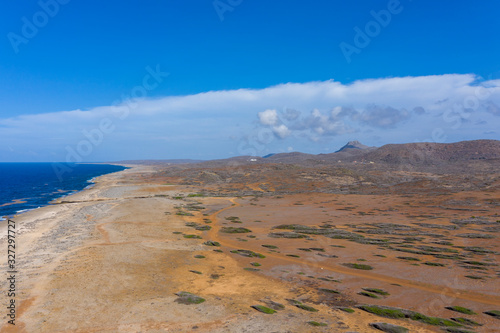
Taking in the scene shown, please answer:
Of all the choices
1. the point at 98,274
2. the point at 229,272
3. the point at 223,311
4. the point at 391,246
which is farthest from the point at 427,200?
the point at 98,274

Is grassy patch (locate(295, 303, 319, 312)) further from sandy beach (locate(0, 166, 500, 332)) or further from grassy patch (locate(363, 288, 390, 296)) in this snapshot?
grassy patch (locate(363, 288, 390, 296))

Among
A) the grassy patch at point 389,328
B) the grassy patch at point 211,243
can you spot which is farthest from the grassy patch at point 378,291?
the grassy patch at point 211,243

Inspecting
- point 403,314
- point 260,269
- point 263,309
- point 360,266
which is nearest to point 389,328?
point 403,314

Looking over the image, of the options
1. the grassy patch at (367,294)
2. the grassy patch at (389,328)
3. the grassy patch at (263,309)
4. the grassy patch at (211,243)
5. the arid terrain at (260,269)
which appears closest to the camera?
the grassy patch at (389,328)

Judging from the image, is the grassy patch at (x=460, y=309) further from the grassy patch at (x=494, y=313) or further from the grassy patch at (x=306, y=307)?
the grassy patch at (x=306, y=307)

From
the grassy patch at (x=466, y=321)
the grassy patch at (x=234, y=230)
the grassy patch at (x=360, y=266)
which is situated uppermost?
the grassy patch at (x=466, y=321)

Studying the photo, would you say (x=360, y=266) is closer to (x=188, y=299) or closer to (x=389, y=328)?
(x=389, y=328)
